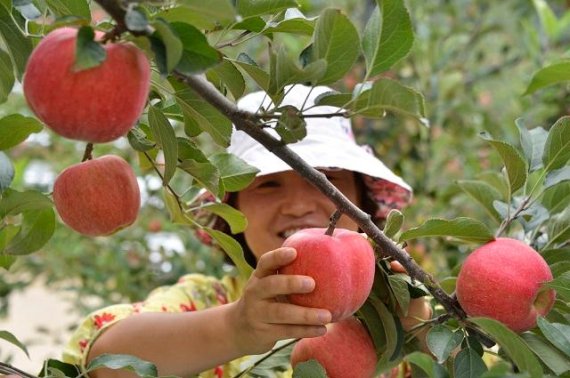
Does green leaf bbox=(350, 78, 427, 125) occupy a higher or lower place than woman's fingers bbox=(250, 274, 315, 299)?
higher

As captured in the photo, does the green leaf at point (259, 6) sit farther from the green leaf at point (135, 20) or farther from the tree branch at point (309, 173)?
the green leaf at point (135, 20)

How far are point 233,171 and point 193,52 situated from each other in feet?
1.12

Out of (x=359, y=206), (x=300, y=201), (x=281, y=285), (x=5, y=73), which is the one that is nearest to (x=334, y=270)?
(x=281, y=285)

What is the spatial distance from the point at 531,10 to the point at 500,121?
600 millimetres

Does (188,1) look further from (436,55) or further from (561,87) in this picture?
(436,55)

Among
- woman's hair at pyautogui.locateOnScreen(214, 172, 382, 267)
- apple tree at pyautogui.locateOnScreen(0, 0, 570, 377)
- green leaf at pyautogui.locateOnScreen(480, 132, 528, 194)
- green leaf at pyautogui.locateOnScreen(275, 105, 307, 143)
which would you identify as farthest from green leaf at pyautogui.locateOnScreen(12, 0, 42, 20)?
woman's hair at pyautogui.locateOnScreen(214, 172, 382, 267)

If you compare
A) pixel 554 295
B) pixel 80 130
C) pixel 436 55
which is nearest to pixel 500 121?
pixel 436 55

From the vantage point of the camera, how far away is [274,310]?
2.90 ft

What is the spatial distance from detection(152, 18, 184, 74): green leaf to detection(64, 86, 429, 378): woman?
17 centimetres

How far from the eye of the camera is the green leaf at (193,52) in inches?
26.6

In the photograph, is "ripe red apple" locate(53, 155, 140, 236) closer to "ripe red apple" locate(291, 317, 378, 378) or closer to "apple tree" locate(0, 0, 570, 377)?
"apple tree" locate(0, 0, 570, 377)

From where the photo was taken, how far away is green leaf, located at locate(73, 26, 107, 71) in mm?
628

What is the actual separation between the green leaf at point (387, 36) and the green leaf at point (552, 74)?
270 millimetres

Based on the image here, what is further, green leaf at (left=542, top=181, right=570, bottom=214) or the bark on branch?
green leaf at (left=542, top=181, right=570, bottom=214)
